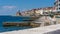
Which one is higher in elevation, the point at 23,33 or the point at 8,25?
the point at 23,33

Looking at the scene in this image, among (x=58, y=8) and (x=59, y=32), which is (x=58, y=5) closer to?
(x=58, y=8)

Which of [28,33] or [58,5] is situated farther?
[58,5]

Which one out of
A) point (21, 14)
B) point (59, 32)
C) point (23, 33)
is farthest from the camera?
point (21, 14)

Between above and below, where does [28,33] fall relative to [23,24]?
above

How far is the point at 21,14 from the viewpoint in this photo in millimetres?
112062

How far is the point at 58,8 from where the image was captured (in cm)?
7569

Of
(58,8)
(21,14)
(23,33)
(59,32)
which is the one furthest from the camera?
(21,14)

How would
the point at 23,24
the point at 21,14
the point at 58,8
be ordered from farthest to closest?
the point at 21,14 < the point at 58,8 < the point at 23,24

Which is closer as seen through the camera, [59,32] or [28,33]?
[28,33]

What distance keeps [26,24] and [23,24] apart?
45cm

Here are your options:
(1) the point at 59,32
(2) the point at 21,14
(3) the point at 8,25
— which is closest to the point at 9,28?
(3) the point at 8,25

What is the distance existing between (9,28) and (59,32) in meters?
21.0

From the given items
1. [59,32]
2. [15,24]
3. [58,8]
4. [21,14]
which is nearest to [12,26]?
[15,24]

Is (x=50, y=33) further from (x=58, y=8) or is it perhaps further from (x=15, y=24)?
(x=58, y=8)
